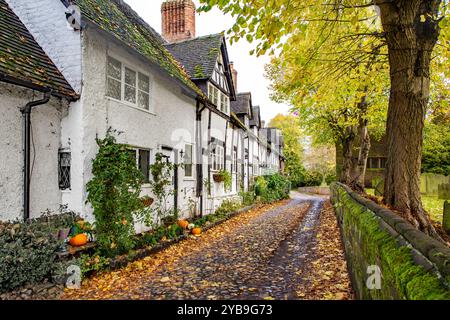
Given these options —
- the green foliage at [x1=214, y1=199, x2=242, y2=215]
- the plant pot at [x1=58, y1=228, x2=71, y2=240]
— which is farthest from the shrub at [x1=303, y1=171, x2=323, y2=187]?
the plant pot at [x1=58, y1=228, x2=71, y2=240]

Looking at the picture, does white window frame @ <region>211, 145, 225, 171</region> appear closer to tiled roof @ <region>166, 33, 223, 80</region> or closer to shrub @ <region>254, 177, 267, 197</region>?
tiled roof @ <region>166, 33, 223, 80</region>

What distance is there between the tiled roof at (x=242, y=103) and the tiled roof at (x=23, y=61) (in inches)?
754

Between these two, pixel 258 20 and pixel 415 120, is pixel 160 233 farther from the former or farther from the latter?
pixel 415 120

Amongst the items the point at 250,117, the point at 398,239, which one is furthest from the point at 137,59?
the point at 250,117

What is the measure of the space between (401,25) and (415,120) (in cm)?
216

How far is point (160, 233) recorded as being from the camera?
976 centimetres

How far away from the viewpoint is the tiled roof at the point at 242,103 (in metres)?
26.7

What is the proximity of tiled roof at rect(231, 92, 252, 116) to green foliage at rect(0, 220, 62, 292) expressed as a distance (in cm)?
2159

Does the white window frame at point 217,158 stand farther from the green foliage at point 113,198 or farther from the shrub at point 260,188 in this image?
the green foliage at point 113,198

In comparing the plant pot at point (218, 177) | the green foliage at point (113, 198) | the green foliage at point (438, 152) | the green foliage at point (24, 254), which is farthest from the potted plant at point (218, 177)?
the green foliage at point (438, 152)

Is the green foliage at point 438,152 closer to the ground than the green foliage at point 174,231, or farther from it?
farther from it

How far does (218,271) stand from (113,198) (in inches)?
124

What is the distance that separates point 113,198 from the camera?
7.84 m

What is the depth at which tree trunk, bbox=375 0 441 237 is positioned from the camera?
23.3ft
